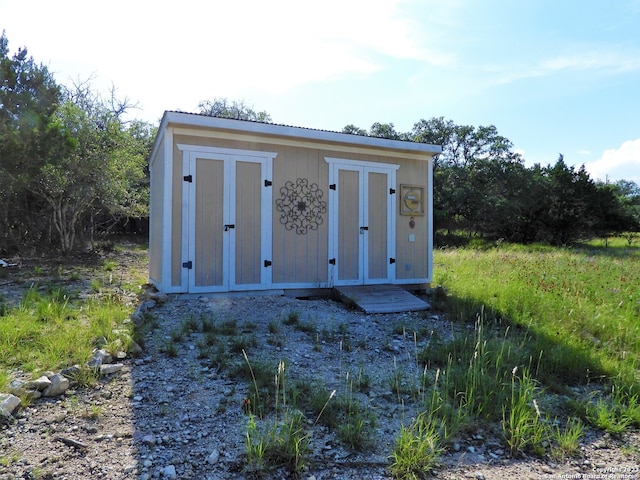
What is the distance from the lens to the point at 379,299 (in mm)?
5391

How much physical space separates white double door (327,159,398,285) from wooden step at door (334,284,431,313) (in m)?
0.29

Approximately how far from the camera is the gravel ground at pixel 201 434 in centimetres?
188

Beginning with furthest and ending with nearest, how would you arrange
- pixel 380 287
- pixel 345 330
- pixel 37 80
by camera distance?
pixel 37 80 < pixel 380 287 < pixel 345 330

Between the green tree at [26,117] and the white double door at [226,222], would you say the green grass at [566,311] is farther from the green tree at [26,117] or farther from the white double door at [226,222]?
the green tree at [26,117]

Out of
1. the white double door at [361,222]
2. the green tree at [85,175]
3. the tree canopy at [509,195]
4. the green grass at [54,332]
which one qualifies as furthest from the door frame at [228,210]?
the tree canopy at [509,195]

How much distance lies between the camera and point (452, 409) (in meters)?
2.42

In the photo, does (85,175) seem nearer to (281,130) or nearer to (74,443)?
(281,130)

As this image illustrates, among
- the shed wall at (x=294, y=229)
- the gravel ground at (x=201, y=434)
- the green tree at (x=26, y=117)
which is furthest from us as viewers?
the green tree at (x=26, y=117)

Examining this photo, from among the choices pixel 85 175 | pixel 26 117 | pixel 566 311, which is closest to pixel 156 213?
pixel 26 117

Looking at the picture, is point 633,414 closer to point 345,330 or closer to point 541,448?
point 541,448

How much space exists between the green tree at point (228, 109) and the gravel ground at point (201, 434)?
65.1 feet

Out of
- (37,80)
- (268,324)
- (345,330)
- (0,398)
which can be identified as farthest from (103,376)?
(37,80)

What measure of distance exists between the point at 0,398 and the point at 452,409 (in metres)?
2.55

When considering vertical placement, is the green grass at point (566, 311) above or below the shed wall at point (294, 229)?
below
